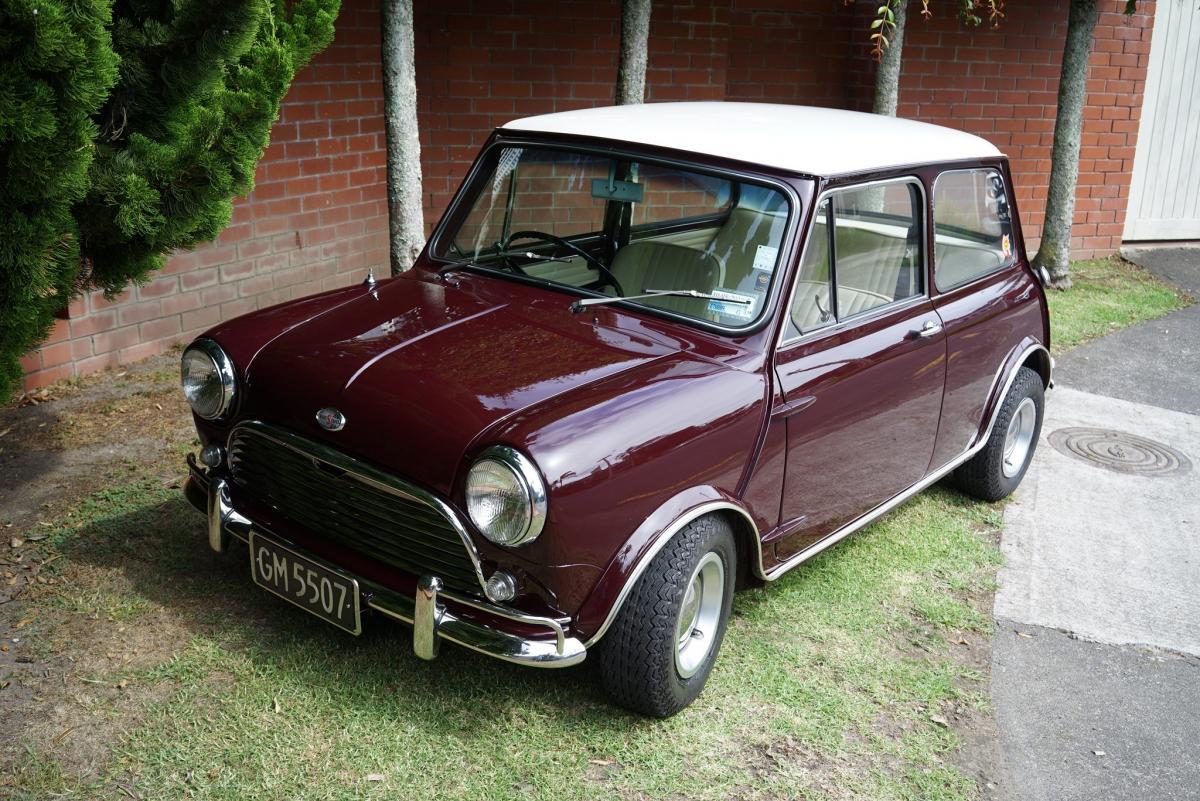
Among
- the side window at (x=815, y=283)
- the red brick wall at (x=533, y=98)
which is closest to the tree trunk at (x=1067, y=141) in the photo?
the red brick wall at (x=533, y=98)

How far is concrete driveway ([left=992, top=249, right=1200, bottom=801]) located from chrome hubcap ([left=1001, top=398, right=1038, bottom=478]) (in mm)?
173

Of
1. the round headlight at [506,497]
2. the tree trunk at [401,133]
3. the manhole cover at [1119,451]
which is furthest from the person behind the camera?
the manhole cover at [1119,451]

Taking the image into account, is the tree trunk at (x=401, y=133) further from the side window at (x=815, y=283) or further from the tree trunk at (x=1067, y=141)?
the tree trunk at (x=1067, y=141)

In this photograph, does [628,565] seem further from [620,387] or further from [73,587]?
[73,587]

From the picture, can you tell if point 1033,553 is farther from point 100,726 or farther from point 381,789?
point 100,726

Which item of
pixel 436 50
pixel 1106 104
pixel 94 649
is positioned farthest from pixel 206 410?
pixel 1106 104

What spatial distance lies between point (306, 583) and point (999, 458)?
10.9 feet

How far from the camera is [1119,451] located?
616cm

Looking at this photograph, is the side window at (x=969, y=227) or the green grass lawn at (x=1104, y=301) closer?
the side window at (x=969, y=227)

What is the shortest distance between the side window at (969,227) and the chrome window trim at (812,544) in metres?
0.48

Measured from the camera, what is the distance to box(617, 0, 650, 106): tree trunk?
22.8 ft

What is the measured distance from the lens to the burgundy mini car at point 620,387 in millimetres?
3096

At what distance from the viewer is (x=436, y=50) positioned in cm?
801

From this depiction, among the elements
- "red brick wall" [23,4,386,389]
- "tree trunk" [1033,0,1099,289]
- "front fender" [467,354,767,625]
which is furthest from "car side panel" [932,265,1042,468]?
"tree trunk" [1033,0,1099,289]
